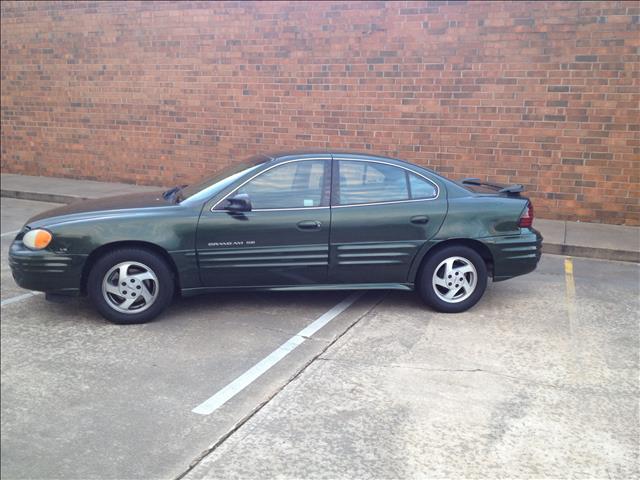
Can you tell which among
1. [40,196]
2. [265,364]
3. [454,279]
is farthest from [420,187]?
[40,196]

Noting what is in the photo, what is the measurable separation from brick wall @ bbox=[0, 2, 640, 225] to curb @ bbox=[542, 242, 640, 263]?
156 cm

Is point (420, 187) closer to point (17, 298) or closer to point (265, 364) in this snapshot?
point (265, 364)

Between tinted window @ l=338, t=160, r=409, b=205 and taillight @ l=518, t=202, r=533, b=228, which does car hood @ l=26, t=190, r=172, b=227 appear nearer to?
tinted window @ l=338, t=160, r=409, b=205

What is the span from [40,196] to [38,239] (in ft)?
23.7

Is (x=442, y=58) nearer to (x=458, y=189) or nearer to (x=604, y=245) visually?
(x=604, y=245)

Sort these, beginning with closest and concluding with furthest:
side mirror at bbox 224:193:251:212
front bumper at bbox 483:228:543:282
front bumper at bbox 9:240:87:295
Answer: front bumper at bbox 9:240:87:295
side mirror at bbox 224:193:251:212
front bumper at bbox 483:228:543:282

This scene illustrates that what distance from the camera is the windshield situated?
552 centimetres

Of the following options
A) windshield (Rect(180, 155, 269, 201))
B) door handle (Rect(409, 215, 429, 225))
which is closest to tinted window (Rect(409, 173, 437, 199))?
door handle (Rect(409, 215, 429, 225))

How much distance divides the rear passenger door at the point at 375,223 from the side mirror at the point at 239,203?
738 mm

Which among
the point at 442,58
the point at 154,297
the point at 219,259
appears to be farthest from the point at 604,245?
the point at 154,297

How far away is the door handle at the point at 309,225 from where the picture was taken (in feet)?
17.7

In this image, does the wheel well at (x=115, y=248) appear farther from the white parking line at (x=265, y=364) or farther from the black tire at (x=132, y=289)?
the white parking line at (x=265, y=364)

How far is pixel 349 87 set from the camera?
1022 cm

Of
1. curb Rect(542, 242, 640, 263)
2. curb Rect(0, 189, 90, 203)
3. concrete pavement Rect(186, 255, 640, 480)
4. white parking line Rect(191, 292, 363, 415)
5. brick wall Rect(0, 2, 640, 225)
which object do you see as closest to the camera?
concrete pavement Rect(186, 255, 640, 480)
